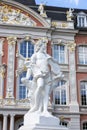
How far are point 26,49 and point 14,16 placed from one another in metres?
2.71

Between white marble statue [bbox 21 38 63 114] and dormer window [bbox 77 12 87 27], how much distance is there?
15.9 meters

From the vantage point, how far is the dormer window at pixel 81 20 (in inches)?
1006

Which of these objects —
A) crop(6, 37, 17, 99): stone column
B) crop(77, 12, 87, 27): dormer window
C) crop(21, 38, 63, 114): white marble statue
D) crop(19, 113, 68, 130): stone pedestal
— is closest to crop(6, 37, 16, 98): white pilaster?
crop(6, 37, 17, 99): stone column

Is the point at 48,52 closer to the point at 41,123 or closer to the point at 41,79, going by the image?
the point at 41,79

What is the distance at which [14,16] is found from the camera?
23188 mm

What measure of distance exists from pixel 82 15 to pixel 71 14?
71.9 inches

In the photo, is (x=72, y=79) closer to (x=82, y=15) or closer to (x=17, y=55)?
(x=17, y=55)

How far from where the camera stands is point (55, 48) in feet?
77.8

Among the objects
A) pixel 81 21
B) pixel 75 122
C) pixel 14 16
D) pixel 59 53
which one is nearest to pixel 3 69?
pixel 14 16

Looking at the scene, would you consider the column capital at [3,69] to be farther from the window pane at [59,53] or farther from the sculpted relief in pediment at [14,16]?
the window pane at [59,53]

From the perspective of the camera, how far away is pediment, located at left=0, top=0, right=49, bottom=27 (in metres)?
23.1

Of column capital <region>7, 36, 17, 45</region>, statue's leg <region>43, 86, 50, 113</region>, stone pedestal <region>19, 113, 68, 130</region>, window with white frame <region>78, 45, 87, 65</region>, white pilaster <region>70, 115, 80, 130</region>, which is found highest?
column capital <region>7, 36, 17, 45</region>

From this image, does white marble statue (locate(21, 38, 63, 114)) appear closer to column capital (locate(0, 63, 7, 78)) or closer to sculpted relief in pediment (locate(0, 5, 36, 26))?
column capital (locate(0, 63, 7, 78))

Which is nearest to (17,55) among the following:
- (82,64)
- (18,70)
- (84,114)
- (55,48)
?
(18,70)
